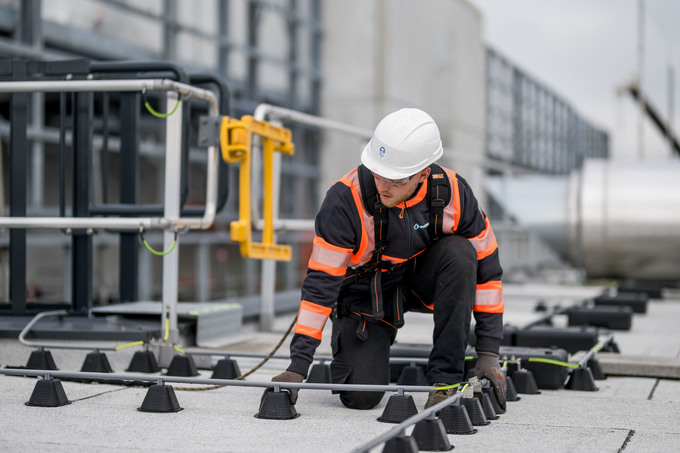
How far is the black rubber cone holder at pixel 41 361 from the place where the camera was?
420 cm

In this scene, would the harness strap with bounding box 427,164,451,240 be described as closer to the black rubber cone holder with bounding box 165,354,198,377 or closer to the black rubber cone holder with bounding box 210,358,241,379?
the black rubber cone holder with bounding box 210,358,241,379

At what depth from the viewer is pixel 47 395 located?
3.41 m

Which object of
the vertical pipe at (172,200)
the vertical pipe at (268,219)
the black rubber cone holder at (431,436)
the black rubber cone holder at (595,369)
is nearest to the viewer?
the black rubber cone holder at (431,436)

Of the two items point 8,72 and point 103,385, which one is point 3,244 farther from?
point 103,385

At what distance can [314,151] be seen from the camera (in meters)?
15.4

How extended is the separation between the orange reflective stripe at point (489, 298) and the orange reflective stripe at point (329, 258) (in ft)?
1.85

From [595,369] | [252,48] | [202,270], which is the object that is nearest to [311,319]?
[595,369]

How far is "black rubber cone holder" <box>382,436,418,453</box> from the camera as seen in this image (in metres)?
2.54

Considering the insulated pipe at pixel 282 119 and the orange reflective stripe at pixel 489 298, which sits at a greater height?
the insulated pipe at pixel 282 119

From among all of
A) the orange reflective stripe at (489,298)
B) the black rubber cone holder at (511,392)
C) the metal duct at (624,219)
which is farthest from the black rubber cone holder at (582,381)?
the metal duct at (624,219)

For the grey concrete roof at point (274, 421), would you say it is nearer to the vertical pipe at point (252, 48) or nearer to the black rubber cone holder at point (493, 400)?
the black rubber cone holder at point (493, 400)

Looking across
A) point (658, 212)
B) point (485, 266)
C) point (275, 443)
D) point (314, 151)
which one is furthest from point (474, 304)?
point (314, 151)

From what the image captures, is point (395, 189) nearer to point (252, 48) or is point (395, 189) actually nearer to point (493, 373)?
point (493, 373)

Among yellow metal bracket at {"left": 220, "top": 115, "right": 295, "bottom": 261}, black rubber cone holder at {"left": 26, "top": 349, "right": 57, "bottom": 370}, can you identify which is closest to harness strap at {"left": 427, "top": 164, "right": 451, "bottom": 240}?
yellow metal bracket at {"left": 220, "top": 115, "right": 295, "bottom": 261}
